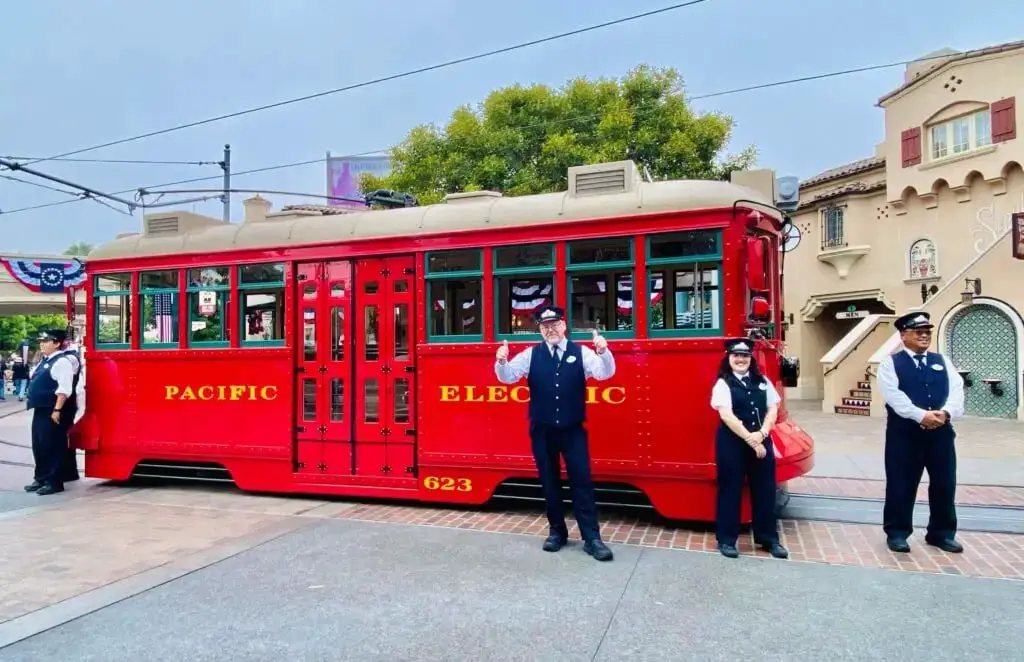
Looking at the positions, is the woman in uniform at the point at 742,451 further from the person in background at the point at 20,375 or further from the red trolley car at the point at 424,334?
the person in background at the point at 20,375

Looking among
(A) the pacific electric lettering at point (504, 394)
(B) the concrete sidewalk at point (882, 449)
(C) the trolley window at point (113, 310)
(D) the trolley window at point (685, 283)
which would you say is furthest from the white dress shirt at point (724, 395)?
(C) the trolley window at point (113, 310)

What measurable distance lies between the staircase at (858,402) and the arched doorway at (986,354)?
6.16ft

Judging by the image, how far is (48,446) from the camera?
780cm

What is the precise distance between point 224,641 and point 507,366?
258 cm

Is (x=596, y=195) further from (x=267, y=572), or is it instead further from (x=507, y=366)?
(x=267, y=572)

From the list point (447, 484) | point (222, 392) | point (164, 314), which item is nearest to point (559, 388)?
point (447, 484)

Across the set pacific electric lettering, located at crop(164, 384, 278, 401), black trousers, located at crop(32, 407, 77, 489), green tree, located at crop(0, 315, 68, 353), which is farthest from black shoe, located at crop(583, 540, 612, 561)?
green tree, located at crop(0, 315, 68, 353)

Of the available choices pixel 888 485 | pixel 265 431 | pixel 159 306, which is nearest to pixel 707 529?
pixel 888 485

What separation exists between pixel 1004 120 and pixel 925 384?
1337cm

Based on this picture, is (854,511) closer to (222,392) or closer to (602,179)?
(602,179)

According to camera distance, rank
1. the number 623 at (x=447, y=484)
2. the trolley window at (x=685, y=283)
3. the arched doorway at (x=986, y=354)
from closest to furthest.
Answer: the trolley window at (x=685, y=283)
the number 623 at (x=447, y=484)
the arched doorway at (x=986, y=354)

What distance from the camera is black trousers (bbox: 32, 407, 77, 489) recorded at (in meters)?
7.80

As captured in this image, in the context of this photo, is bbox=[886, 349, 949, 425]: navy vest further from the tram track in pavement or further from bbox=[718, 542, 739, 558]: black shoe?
bbox=[718, 542, 739, 558]: black shoe

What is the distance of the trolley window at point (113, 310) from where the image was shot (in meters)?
7.92
